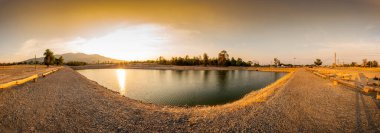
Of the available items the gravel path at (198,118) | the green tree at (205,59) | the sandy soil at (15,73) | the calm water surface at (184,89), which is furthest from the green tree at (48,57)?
the gravel path at (198,118)

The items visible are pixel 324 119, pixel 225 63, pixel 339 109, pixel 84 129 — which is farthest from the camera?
pixel 225 63

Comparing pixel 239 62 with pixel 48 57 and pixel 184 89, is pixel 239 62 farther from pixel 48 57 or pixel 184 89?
pixel 184 89

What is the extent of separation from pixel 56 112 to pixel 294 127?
13.9m

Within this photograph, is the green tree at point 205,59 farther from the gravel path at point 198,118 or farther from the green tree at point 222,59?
the gravel path at point 198,118

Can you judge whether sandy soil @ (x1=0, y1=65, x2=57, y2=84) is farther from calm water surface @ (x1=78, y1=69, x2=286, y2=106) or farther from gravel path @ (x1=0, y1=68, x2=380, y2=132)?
gravel path @ (x1=0, y1=68, x2=380, y2=132)

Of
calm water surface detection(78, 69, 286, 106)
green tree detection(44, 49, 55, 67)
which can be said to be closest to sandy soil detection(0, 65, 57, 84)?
calm water surface detection(78, 69, 286, 106)

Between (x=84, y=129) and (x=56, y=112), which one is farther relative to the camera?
(x=56, y=112)

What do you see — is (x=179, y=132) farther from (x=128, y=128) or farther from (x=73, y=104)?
(x=73, y=104)

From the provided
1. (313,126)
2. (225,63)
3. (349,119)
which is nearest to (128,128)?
(313,126)

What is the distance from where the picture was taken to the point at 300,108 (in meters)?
12.6

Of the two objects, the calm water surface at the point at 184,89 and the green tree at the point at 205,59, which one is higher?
the green tree at the point at 205,59

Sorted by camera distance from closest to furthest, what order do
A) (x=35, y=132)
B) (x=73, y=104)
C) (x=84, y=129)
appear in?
(x=35, y=132) → (x=84, y=129) → (x=73, y=104)

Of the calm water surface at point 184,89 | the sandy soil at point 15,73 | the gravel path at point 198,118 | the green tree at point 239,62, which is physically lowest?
the calm water surface at point 184,89

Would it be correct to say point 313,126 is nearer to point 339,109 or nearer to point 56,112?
point 339,109
